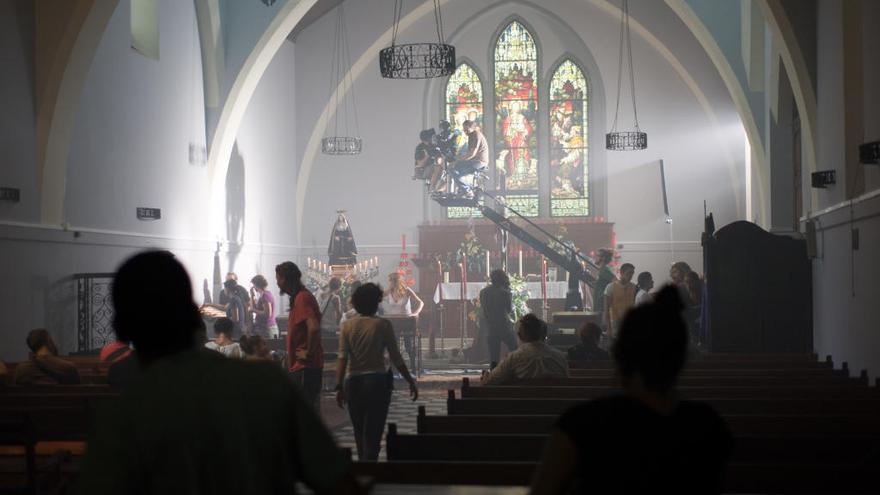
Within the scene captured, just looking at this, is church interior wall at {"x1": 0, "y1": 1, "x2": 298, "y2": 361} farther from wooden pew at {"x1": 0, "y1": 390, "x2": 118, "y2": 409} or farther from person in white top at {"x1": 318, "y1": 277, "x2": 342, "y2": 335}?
wooden pew at {"x1": 0, "y1": 390, "x2": 118, "y2": 409}

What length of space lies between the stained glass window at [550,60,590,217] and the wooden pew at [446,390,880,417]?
18986mm

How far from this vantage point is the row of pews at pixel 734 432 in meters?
3.90

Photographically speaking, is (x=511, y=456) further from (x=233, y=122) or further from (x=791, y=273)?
(x=233, y=122)

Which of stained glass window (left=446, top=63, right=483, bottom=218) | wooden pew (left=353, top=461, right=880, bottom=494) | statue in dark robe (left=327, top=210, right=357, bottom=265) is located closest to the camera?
wooden pew (left=353, top=461, right=880, bottom=494)

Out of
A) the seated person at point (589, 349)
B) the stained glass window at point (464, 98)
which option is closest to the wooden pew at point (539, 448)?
the seated person at point (589, 349)

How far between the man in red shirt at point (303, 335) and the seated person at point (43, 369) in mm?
1701

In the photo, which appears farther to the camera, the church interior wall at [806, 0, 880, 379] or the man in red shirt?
the church interior wall at [806, 0, 880, 379]

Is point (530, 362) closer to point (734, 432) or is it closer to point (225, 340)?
point (734, 432)

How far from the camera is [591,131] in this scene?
25.3 metres

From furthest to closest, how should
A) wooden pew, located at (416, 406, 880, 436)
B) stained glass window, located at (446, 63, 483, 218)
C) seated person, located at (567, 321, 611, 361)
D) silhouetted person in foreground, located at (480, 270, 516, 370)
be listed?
stained glass window, located at (446, 63, 483, 218), silhouetted person in foreground, located at (480, 270, 516, 370), seated person, located at (567, 321, 611, 361), wooden pew, located at (416, 406, 880, 436)

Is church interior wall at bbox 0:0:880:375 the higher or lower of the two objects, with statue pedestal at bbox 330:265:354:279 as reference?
higher

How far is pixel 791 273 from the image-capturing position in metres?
12.9

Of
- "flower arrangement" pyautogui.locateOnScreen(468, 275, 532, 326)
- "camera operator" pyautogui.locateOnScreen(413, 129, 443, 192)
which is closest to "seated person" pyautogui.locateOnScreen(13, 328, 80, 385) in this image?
"flower arrangement" pyautogui.locateOnScreen(468, 275, 532, 326)

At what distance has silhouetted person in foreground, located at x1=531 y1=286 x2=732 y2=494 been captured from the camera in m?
2.33
